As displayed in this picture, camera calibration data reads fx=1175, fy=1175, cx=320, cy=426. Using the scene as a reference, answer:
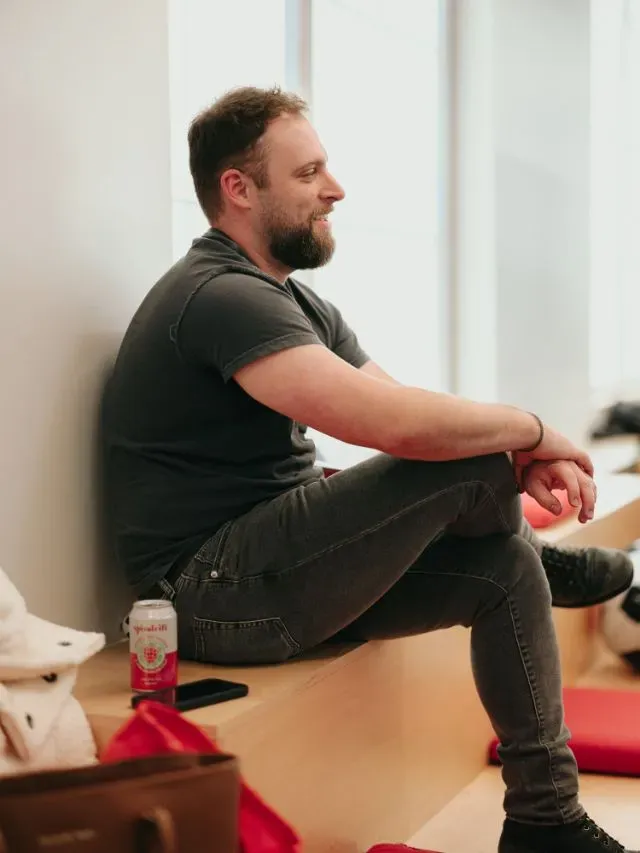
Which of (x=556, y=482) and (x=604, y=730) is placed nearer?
(x=556, y=482)

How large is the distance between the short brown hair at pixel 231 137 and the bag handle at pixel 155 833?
1183 mm

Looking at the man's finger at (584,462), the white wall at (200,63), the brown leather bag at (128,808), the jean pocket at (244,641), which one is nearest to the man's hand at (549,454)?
the man's finger at (584,462)

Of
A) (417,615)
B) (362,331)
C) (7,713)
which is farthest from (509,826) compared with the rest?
(362,331)

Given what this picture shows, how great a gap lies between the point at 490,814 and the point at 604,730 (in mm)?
382

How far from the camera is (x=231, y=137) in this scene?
6.48 ft

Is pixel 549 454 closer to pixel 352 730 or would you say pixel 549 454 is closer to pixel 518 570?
pixel 518 570

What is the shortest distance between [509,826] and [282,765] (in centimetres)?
43

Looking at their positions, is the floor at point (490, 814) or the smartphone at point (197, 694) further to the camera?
the floor at point (490, 814)

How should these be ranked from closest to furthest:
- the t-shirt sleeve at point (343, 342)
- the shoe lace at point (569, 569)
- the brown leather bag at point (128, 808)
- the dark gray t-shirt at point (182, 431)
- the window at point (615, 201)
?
the brown leather bag at point (128, 808) → the dark gray t-shirt at point (182, 431) → the shoe lace at point (569, 569) → the t-shirt sleeve at point (343, 342) → the window at point (615, 201)

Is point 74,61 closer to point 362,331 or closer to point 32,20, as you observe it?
point 32,20

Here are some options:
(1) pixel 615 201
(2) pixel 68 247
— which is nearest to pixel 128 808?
(2) pixel 68 247

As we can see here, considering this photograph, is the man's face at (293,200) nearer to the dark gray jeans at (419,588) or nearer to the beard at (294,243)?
the beard at (294,243)

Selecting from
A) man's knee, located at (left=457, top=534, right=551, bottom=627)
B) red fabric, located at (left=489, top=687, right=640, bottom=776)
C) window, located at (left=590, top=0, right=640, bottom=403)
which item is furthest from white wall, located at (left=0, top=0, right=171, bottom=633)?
window, located at (left=590, top=0, right=640, bottom=403)

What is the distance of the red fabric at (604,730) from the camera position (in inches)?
92.1
